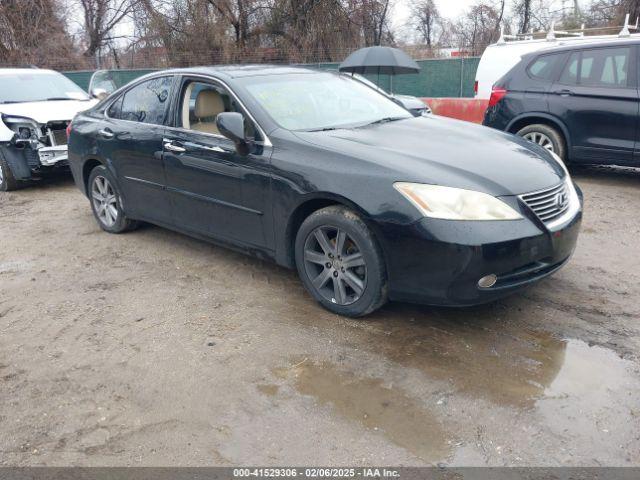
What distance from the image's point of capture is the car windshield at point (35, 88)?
27.9 feet

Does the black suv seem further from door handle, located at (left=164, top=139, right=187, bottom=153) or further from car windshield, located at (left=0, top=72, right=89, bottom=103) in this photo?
car windshield, located at (left=0, top=72, right=89, bottom=103)

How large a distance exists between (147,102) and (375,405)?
139 inches

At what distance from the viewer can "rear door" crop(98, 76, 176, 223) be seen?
486cm

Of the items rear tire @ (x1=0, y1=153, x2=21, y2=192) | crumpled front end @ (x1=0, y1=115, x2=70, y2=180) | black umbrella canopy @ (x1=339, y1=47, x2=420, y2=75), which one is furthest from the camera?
black umbrella canopy @ (x1=339, y1=47, x2=420, y2=75)

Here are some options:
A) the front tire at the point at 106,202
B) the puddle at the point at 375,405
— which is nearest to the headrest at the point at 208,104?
the front tire at the point at 106,202

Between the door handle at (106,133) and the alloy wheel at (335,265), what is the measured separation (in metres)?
2.60

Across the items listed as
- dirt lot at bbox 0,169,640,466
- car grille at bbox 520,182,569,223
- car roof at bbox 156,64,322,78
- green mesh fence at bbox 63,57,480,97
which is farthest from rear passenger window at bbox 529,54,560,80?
green mesh fence at bbox 63,57,480,97

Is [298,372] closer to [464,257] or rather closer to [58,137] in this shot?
[464,257]

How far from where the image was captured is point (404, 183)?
131 inches

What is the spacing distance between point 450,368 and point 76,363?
2163mm

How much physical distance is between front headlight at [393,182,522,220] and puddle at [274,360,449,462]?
999mm

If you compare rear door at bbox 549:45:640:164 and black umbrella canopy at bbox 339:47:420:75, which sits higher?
black umbrella canopy at bbox 339:47:420:75

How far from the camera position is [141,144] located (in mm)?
4953

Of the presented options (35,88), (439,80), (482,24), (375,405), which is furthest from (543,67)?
(482,24)
